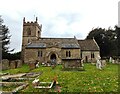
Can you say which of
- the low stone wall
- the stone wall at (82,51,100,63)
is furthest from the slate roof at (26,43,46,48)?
the stone wall at (82,51,100,63)

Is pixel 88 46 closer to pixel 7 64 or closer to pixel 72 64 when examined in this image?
pixel 7 64

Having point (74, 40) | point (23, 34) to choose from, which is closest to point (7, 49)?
Result: point (23, 34)

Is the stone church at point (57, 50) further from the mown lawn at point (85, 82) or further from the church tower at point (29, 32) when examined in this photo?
the mown lawn at point (85, 82)

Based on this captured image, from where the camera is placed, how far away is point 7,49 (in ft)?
188

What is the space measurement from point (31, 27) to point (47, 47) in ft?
33.2

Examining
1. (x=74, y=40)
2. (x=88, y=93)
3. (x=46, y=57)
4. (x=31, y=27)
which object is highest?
(x=31, y=27)

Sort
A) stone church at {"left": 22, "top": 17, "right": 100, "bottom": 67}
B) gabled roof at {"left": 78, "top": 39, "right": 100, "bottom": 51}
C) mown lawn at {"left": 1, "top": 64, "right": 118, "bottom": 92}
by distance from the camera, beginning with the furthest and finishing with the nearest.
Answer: gabled roof at {"left": 78, "top": 39, "right": 100, "bottom": 51} < stone church at {"left": 22, "top": 17, "right": 100, "bottom": 67} < mown lawn at {"left": 1, "top": 64, "right": 118, "bottom": 92}

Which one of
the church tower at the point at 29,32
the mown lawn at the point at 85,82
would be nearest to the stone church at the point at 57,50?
the church tower at the point at 29,32

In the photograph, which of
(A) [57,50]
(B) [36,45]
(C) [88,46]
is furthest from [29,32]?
(C) [88,46]

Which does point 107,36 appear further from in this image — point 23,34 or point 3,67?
point 3,67

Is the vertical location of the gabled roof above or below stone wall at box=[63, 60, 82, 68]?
above

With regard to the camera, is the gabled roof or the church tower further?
the church tower

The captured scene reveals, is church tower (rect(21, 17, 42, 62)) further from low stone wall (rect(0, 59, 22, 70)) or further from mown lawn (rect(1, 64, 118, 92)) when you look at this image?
mown lawn (rect(1, 64, 118, 92))

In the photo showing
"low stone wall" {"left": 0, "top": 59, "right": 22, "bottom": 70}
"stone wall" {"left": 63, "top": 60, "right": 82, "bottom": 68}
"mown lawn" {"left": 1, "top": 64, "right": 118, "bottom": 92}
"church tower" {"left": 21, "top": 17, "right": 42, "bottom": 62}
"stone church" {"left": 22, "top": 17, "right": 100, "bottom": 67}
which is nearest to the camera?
"mown lawn" {"left": 1, "top": 64, "right": 118, "bottom": 92}
